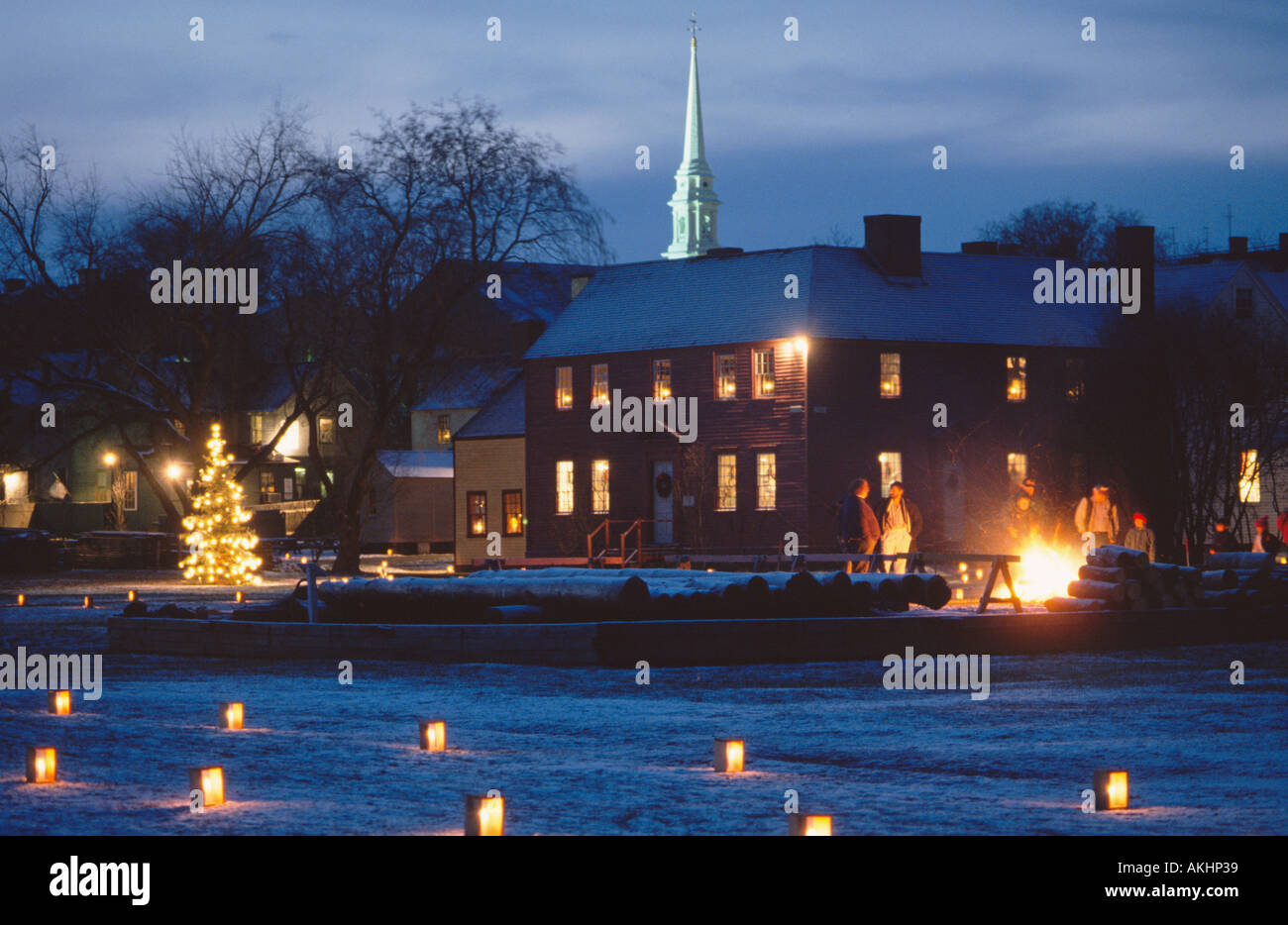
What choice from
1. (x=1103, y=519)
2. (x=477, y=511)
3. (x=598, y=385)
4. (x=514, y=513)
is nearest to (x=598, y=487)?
(x=598, y=385)

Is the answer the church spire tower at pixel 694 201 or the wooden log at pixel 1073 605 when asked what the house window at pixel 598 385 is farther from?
the church spire tower at pixel 694 201

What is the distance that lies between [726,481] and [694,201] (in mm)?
120746

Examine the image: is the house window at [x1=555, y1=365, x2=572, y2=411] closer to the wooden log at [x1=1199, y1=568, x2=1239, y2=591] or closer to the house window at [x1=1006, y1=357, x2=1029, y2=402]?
the house window at [x1=1006, y1=357, x2=1029, y2=402]

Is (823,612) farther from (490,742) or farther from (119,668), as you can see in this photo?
(490,742)

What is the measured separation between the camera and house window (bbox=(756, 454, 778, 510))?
157ft

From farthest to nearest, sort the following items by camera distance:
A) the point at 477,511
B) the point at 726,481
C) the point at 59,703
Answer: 1. the point at 477,511
2. the point at 726,481
3. the point at 59,703

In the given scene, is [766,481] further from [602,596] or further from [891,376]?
[602,596]

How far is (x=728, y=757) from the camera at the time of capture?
11688 millimetres

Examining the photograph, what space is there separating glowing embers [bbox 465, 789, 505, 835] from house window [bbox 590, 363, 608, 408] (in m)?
42.9

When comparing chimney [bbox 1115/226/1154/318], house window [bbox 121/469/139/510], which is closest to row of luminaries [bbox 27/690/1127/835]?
chimney [bbox 1115/226/1154/318]

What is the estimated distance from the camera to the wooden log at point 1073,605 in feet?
80.4

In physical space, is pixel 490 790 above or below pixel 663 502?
below
